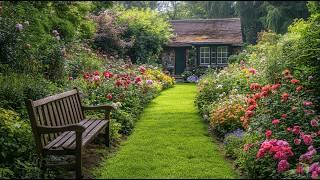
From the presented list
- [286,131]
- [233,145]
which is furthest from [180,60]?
[286,131]

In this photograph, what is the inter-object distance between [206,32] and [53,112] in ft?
70.8

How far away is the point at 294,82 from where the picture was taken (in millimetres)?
6953

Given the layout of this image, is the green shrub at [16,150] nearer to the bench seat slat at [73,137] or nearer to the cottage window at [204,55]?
the bench seat slat at [73,137]

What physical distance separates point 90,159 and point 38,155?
112cm

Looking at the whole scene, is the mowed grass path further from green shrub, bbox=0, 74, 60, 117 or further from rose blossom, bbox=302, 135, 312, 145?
green shrub, bbox=0, 74, 60, 117

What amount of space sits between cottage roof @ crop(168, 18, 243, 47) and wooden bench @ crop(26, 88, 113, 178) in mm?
19162

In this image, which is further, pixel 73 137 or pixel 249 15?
pixel 249 15

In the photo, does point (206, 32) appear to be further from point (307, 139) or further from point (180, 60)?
point (307, 139)

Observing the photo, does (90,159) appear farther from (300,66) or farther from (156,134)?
(300,66)

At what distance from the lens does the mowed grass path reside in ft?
18.2

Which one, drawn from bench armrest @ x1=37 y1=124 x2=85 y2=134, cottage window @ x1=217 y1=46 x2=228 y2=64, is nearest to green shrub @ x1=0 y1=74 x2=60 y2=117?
bench armrest @ x1=37 y1=124 x2=85 y2=134

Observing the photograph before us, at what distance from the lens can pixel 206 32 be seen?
1038 inches

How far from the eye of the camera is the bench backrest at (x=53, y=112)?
5.01 meters

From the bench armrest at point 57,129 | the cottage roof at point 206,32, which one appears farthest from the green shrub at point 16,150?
the cottage roof at point 206,32
